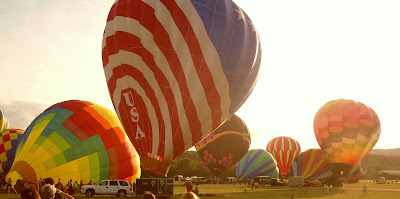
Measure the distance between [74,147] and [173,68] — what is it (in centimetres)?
703

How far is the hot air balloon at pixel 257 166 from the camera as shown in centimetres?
5472

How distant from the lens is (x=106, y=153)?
898 inches

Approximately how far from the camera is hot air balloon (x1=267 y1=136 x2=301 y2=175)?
68.7 metres

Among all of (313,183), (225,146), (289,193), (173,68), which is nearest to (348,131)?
(313,183)

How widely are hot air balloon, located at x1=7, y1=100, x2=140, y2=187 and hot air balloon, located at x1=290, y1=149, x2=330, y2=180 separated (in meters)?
27.2

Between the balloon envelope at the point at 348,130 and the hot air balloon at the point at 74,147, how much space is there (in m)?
23.7

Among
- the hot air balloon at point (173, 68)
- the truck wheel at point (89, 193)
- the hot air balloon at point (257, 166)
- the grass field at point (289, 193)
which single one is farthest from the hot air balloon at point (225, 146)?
the hot air balloon at point (173, 68)

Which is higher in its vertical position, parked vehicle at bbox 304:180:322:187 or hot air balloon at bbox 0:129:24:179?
hot air balloon at bbox 0:129:24:179

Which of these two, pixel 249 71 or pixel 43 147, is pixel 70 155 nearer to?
pixel 43 147

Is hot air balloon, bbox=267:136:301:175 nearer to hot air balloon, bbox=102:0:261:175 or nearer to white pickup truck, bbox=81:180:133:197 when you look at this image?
white pickup truck, bbox=81:180:133:197

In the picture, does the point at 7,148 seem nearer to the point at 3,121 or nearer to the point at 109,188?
the point at 109,188

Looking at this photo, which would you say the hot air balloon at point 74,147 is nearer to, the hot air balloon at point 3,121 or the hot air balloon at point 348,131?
the hot air balloon at point 348,131

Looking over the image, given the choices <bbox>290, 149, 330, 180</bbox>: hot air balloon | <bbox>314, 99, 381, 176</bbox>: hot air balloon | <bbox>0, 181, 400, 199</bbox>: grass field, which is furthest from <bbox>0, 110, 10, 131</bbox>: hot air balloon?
<bbox>314, 99, 381, 176</bbox>: hot air balloon

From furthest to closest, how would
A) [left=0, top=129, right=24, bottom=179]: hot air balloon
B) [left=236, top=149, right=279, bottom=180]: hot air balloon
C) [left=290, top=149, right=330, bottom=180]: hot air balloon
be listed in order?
1. [left=236, top=149, right=279, bottom=180]: hot air balloon
2. [left=290, top=149, right=330, bottom=180]: hot air balloon
3. [left=0, top=129, right=24, bottom=179]: hot air balloon
